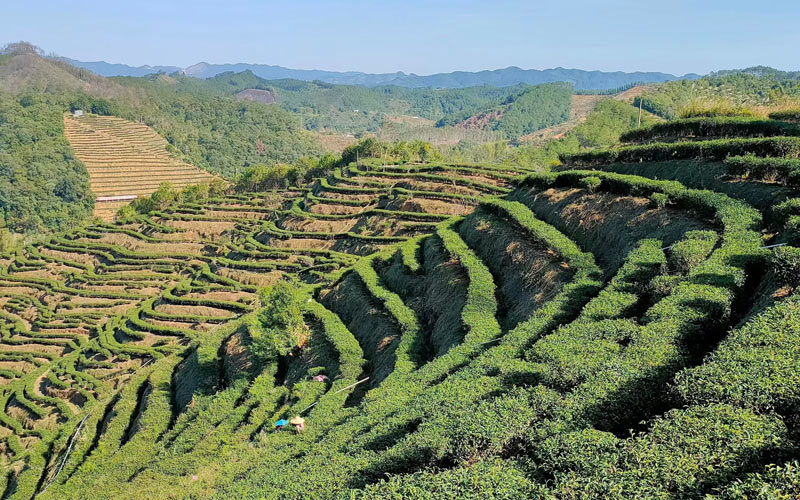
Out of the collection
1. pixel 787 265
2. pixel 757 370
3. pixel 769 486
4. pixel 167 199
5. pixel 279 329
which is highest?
pixel 787 265

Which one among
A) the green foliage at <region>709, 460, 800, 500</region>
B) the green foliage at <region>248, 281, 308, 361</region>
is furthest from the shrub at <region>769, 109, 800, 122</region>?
the green foliage at <region>709, 460, 800, 500</region>

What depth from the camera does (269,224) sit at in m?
79.2

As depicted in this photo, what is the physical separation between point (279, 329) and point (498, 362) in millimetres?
18729

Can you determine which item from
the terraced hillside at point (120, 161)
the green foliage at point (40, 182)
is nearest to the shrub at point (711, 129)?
the terraced hillside at point (120, 161)

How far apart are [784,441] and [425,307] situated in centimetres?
2375

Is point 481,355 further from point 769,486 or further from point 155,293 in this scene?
point 155,293

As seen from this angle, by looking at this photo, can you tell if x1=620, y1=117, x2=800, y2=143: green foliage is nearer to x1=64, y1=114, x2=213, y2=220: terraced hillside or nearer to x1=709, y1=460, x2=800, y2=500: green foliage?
x1=709, y1=460, x2=800, y2=500: green foliage

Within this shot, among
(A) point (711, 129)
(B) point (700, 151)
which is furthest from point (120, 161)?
(B) point (700, 151)

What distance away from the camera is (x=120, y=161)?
159m

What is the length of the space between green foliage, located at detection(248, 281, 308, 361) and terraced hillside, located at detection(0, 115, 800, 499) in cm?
126

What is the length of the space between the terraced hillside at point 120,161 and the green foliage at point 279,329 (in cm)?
11314

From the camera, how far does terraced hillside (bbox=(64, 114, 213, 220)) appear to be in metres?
141

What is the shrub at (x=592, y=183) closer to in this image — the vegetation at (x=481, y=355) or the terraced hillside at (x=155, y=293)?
the vegetation at (x=481, y=355)

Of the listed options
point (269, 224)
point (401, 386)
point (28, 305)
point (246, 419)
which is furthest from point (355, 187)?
point (401, 386)
